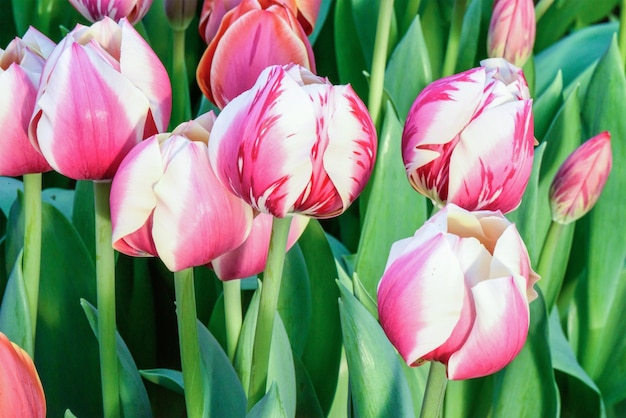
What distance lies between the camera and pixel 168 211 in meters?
0.38

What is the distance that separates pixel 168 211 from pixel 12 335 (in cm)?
20

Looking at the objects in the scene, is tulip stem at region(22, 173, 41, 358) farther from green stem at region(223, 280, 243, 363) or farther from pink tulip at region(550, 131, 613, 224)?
pink tulip at region(550, 131, 613, 224)

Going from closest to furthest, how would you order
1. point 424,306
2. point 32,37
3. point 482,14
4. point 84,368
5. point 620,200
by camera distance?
point 424,306
point 32,37
point 84,368
point 620,200
point 482,14

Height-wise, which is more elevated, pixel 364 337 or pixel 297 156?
pixel 297 156

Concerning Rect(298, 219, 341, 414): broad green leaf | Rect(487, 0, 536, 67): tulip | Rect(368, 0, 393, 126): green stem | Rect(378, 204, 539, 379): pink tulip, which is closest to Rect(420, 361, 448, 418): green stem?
Rect(378, 204, 539, 379): pink tulip

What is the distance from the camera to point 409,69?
35.7 inches

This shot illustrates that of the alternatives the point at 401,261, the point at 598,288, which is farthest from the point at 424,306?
the point at 598,288

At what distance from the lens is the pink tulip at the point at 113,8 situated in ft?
1.92

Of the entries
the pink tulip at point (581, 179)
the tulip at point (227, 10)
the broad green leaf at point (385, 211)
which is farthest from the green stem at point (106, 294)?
the pink tulip at point (581, 179)

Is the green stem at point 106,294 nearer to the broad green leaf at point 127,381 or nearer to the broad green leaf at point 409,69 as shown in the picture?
the broad green leaf at point 127,381

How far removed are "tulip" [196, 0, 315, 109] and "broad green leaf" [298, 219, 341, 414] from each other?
0.22 metres

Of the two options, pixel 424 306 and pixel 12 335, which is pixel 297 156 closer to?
pixel 424 306

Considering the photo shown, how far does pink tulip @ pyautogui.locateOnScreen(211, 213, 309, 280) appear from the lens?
0.46m

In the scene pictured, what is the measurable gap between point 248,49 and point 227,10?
0.23ft
